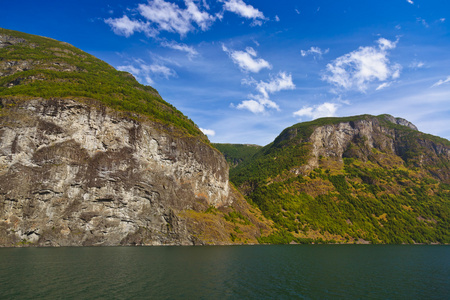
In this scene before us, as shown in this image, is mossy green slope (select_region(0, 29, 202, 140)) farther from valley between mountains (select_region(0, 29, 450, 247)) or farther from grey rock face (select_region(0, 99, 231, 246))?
grey rock face (select_region(0, 99, 231, 246))

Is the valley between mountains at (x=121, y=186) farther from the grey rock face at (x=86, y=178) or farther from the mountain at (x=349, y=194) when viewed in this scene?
the mountain at (x=349, y=194)

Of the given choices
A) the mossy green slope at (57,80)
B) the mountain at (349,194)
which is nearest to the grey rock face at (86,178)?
the mossy green slope at (57,80)

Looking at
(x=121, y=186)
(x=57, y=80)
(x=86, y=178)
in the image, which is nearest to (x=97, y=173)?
(x=86, y=178)

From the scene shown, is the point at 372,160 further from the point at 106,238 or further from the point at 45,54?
the point at 45,54

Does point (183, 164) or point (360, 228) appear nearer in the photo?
point (183, 164)

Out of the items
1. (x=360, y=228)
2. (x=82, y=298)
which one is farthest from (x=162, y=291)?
(x=360, y=228)

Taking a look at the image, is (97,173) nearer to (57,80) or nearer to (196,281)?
(57,80)

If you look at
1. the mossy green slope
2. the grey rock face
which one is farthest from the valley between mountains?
the mossy green slope
